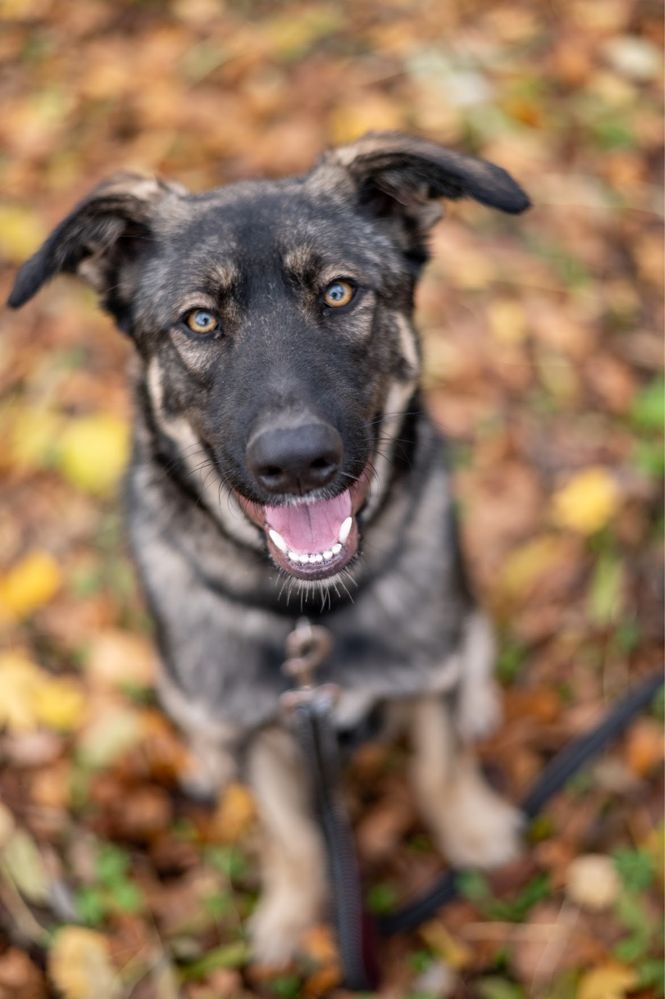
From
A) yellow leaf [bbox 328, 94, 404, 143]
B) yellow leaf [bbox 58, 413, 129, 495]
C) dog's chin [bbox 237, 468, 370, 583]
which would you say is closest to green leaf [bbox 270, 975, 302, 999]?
dog's chin [bbox 237, 468, 370, 583]

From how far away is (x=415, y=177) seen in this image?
274 cm

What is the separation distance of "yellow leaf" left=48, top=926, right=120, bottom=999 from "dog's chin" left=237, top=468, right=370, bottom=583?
1.58 m

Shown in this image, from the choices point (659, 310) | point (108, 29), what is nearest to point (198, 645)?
point (659, 310)

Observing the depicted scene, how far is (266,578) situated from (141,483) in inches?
22.4

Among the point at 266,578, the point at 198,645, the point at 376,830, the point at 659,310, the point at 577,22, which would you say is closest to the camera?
the point at 266,578

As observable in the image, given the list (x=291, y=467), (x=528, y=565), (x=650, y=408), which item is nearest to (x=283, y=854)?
(x=528, y=565)

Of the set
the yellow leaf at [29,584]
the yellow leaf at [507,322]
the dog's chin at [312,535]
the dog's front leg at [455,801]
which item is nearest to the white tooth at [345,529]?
the dog's chin at [312,535]

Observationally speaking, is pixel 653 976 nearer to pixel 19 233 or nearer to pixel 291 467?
pixel 291 467

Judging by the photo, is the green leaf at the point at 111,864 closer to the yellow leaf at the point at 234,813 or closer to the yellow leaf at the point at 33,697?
the yellow leaf at the point at 234,813

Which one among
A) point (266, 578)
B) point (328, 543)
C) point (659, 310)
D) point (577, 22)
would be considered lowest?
point (659, 310)

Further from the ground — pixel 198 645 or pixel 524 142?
pixel 524 142

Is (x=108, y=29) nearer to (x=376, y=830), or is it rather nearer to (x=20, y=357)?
(x=20, y=357)

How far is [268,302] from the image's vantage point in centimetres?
253

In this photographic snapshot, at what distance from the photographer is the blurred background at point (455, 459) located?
10.9 ft
